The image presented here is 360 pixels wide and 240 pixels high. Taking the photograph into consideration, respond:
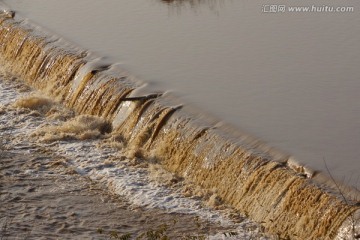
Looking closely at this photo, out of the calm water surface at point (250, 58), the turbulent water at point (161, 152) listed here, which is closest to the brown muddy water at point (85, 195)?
the turbulent water at point (161, 152)

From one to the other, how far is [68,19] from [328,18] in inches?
185

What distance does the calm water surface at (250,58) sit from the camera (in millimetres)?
9906

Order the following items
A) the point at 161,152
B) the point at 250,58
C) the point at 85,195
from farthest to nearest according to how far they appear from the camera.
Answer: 1. the point at 250,58
2. the point at 161,152
3. the point at 85,195

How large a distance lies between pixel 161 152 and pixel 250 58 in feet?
8.76

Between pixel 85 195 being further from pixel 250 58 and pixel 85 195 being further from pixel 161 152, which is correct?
pixel 250 58

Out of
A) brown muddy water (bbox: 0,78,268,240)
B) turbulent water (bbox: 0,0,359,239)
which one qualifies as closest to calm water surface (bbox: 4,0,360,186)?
turbulent water (bbox: 0,0,359,239)

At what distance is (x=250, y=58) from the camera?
40.8ft

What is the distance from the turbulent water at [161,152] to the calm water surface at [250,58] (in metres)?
0.33

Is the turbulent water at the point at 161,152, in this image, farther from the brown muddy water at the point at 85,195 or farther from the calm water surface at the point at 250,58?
the calm water surface at the point at 250,58

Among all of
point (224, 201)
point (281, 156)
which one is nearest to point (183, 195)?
point (224, 201)

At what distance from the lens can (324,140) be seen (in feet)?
31.4

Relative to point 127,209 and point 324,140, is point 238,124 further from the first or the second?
point 127,209

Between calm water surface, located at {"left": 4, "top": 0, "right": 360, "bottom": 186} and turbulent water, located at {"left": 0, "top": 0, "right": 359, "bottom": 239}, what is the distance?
0.33 m

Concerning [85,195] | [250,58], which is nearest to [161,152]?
[85,195]
